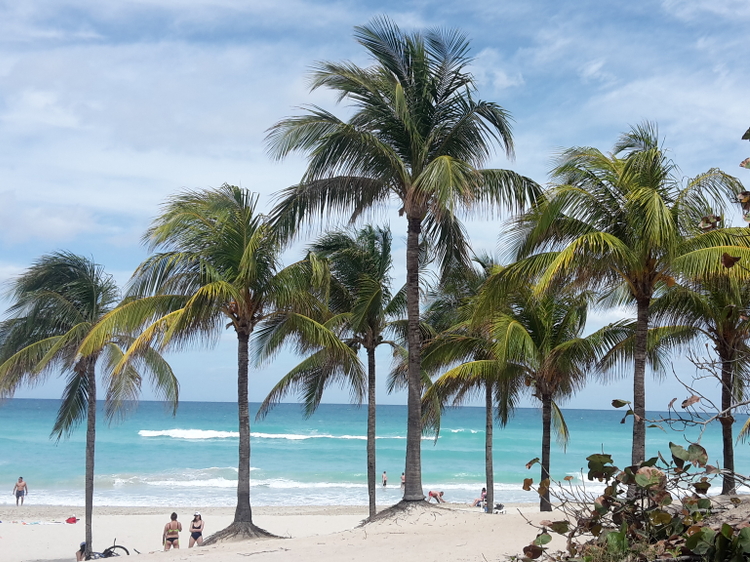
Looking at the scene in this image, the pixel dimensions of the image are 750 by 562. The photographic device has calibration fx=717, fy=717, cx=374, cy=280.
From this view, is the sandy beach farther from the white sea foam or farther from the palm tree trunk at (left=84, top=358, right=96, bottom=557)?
the white sea foam

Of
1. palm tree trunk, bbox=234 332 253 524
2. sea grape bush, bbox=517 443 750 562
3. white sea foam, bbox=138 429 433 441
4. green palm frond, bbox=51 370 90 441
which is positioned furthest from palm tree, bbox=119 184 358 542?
white sea foam, bbox=138 429 433 441

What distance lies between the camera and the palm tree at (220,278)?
481 inches

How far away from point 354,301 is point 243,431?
14.9 ft

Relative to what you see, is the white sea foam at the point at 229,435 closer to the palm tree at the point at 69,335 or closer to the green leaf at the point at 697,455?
the palm tree at the point at 69,335

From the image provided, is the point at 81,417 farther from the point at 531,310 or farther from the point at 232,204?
the point at 531,310

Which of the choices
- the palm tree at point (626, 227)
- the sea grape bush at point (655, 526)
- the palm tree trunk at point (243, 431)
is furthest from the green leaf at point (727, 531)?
the palm tree trunk at point (243, 431)

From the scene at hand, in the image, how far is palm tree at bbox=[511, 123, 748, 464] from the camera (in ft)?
32.7

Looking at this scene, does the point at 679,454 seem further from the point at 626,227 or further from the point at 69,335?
the point at 69,335

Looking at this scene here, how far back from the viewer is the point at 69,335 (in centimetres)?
1459

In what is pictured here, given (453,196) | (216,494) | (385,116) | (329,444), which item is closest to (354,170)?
(385,116)

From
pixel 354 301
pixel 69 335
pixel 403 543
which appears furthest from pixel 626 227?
pixel 69 335

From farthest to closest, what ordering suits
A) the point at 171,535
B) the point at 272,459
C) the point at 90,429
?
the point at 272,459
the point at 171,535
the point at 90,429

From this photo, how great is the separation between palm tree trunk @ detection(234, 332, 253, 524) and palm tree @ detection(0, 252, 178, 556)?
1.86 meters

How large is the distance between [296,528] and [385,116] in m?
15.7
